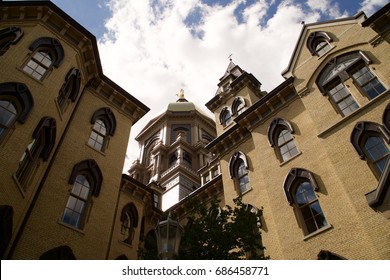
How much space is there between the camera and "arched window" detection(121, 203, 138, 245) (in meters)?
18.8

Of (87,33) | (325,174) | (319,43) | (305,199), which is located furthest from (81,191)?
(319,43)

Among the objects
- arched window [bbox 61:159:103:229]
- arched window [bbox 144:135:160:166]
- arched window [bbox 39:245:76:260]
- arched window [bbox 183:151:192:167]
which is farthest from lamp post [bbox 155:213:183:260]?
arched window [bbox 144:135:160:166]

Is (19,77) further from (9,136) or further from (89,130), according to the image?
(89,130)

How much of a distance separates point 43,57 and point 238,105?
13.7 metres

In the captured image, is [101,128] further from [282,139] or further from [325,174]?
[325,174]

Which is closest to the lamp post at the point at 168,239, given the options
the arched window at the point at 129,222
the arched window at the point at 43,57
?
the arched window at the point at 43,57

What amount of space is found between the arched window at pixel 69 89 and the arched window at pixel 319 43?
13107mm

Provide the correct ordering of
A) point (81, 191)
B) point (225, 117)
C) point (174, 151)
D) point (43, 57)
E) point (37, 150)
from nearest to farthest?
point (37, 150) → point (43, 57) → point (81, 191) → point (225, 117) → point (174, 151)

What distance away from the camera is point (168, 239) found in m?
7.38

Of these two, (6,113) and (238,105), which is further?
(238,105)

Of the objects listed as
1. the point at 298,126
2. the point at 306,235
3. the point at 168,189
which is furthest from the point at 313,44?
the point at 168,189

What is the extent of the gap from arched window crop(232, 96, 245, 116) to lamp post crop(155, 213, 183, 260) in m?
17.0

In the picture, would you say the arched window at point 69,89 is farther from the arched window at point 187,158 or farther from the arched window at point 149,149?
the arched window at point 149,149

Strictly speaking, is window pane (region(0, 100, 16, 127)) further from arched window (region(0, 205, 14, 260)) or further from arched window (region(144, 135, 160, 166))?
arched window (region(144, 135, 160, 166))
